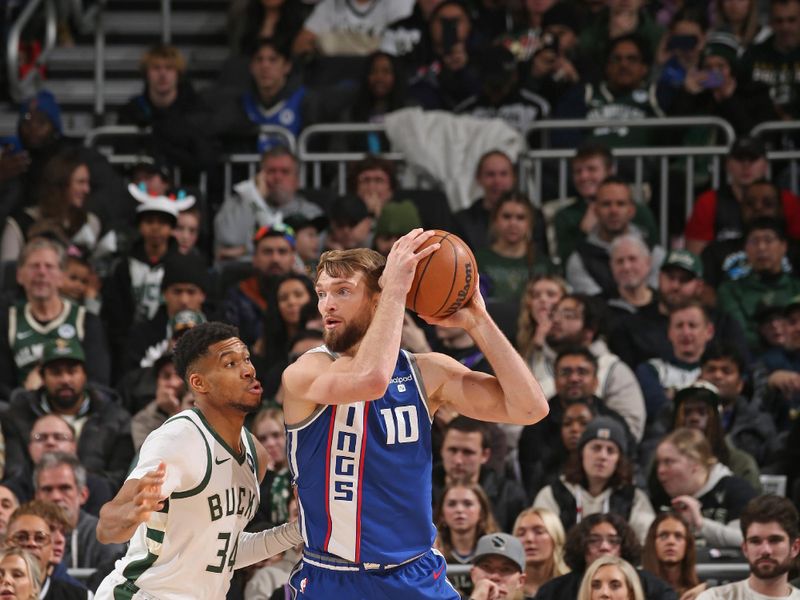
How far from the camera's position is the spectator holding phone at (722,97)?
13.7 meters

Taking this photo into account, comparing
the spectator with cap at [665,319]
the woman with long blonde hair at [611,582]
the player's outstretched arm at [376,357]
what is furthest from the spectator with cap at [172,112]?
the player's outstretched arm at [376,357]

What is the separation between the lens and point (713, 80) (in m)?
13.6

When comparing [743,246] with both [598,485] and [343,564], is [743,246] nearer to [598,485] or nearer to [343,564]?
[598,485]

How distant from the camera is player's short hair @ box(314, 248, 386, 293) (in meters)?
6.19

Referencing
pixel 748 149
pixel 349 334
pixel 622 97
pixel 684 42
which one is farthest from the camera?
pixel 684 42

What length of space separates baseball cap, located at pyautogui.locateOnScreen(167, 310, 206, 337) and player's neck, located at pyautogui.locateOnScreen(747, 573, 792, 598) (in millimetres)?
4407

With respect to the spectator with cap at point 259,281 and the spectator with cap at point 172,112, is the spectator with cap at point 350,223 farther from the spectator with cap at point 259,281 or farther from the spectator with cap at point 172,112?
the spectator with cap at point 172,112

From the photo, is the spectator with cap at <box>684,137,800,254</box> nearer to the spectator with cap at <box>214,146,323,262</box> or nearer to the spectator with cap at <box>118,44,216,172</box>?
the spectator with cap at <box>214,146,323,262</box>

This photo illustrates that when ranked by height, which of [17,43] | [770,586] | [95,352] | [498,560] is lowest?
[770,586]

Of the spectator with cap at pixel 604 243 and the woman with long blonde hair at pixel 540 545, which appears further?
the spectator with cap at pixel 604 243

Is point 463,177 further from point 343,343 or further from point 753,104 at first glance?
point 343,343

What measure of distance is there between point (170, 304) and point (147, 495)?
5992mm

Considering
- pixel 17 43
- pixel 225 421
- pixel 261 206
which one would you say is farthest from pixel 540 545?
pixel 17 43

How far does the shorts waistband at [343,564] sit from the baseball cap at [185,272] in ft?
19.1
